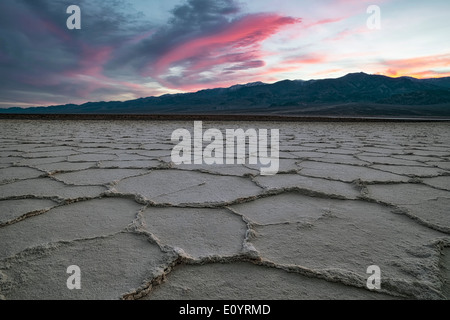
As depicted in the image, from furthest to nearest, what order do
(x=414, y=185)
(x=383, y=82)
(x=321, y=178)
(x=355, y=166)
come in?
(x=383, y=82) < (x=355, y=166) < (x=321, y=178) < (x=414, y=185)

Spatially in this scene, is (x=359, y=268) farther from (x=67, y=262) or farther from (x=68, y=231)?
(x=68, y=231)

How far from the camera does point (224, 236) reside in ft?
2.48

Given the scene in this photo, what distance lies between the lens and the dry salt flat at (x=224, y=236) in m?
0.55

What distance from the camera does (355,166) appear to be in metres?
1.75

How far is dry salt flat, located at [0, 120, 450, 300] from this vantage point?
546 millimetres

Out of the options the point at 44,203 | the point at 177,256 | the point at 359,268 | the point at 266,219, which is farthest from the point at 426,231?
the point at 44,203

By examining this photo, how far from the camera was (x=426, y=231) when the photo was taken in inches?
30.9

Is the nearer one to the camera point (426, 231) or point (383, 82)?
point (426, 231)

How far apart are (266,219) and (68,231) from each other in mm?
602
